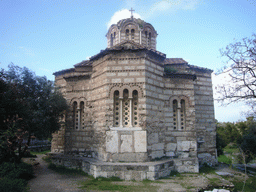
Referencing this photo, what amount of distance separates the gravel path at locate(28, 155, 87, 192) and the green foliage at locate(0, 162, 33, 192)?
1.23ft

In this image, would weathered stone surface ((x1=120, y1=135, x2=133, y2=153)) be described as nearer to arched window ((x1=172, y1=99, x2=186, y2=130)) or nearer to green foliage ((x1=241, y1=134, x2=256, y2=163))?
arched window ((x1=172, y1=99, x2=186, y2=130))

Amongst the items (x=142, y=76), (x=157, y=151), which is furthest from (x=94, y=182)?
(x=142, y=76)

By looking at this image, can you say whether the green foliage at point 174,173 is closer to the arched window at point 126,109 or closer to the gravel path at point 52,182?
the arched window at point 126,109

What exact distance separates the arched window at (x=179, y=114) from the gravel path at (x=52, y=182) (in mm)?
5363

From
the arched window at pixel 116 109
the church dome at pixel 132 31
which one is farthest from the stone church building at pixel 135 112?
the church dome at pixel 132 31

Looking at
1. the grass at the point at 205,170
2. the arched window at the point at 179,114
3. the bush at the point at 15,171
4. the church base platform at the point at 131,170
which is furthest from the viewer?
the arched window at the point at 179,114

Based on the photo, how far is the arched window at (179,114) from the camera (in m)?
11.0

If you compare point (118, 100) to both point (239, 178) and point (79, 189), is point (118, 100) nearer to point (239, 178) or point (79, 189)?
point (79, 189)

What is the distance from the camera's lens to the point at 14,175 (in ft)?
26.4

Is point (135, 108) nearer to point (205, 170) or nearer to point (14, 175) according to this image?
point (205, 170)

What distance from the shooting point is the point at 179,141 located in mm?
10695

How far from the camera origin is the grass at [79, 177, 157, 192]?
293 inches

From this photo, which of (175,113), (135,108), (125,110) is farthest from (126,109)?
(175,113)

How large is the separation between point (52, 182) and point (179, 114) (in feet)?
22.6
